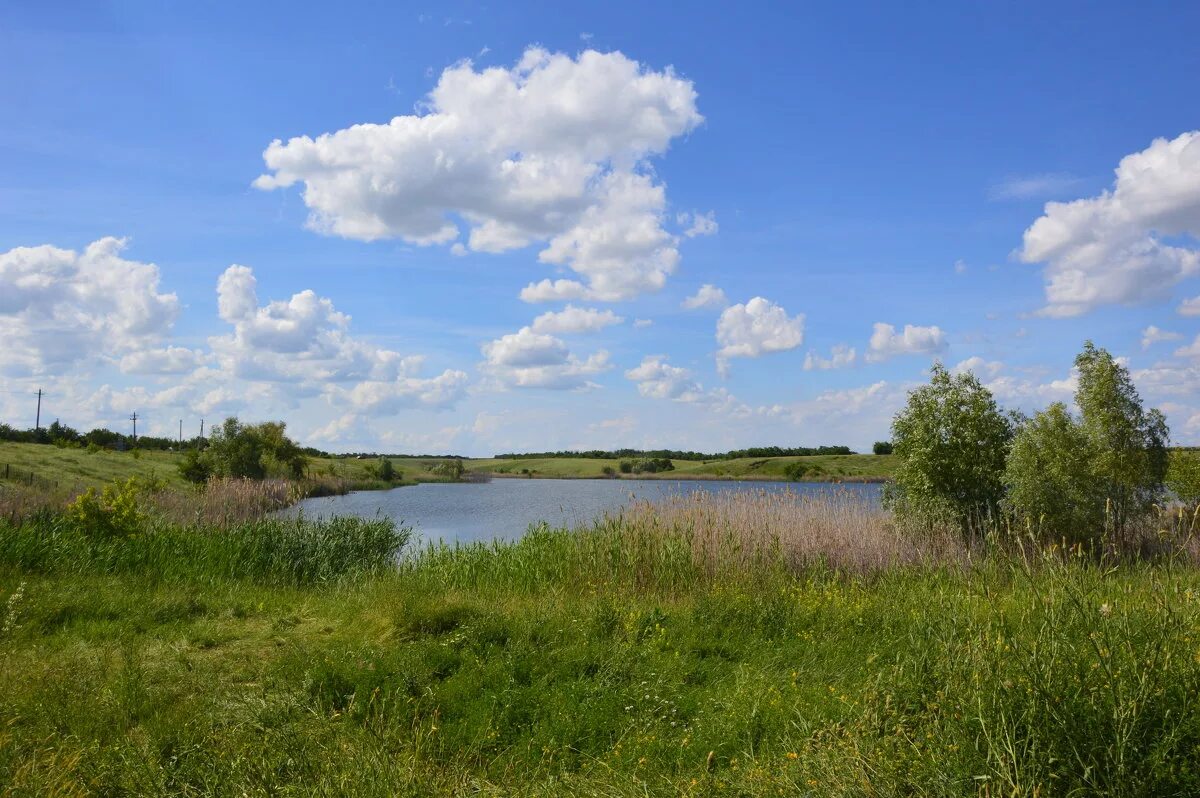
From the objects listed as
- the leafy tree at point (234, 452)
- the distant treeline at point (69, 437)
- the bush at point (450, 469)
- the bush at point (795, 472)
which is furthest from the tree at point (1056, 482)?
the bush at point (450, 469)

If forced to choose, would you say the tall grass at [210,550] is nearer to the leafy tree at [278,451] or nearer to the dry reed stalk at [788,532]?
the dry reed stalk at [788,532]

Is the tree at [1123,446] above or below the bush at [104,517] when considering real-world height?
above

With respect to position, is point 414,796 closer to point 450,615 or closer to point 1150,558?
point 450,615

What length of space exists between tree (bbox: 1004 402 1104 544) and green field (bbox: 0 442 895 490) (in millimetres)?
2550

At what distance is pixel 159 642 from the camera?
765 centimetres

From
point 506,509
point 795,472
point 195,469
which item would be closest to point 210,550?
point 506,509

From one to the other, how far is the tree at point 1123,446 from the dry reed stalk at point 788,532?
8.83ft

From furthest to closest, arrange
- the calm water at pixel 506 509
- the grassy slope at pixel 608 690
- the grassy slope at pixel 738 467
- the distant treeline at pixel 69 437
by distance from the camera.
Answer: the distant treeline at pixel 69 437 < the grassy slope at pixel 738 467 < the calm water at pixel 506 509 < the grassy slope at pixel 608 690

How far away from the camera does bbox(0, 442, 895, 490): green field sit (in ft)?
105

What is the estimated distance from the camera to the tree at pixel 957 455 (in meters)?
13.9

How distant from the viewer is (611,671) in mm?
6375

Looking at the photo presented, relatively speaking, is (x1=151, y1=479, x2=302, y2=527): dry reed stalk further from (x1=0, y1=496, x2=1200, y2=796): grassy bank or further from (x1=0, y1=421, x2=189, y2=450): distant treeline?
(x1=0, y1=421, x2=189, y2=450): distant treeline

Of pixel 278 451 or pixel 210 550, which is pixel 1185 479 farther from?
pixel 278 451

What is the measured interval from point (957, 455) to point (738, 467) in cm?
5715
